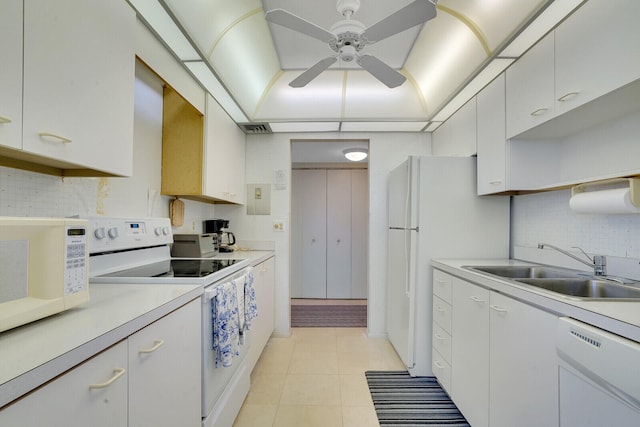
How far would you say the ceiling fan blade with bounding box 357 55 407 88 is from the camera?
1654 millimetres

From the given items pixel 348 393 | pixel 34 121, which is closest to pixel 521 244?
pixel 348 393

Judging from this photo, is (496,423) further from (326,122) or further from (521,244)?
(326,122)

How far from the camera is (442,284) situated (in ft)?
6.46

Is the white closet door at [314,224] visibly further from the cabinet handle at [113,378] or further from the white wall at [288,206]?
the cabinet handle at [113,378]

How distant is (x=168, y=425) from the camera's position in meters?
0.98

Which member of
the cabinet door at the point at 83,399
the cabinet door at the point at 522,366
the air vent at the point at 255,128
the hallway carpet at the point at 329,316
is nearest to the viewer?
the cabinet door at the point at 83,399

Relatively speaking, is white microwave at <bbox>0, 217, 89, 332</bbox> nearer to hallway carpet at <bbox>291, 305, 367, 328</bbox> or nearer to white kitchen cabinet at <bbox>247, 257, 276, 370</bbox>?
white kitchen cabinet at <bbox>247, 257, 276, 370</bbox>

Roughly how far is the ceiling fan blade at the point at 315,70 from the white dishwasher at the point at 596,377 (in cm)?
168

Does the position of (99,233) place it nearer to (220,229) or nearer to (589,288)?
(220,229)

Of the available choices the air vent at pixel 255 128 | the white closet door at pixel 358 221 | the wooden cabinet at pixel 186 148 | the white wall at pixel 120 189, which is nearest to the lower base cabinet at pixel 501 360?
the wooden cabinet at pixel 186 148

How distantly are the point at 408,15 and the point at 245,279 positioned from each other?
5.60 feet

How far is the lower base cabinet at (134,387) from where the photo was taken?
56 centimetres

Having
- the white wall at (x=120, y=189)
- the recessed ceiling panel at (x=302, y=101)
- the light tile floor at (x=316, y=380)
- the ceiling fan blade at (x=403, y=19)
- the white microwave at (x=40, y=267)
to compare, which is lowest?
the light tile floor at (x=316, y=380)

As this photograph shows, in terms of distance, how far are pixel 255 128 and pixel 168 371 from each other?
2.40 meters
